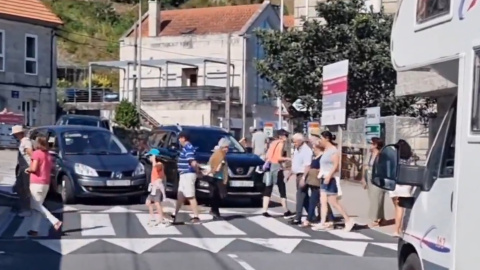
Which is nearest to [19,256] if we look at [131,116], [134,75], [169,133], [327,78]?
[169,133]

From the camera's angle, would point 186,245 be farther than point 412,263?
Yes

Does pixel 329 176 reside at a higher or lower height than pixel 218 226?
higher

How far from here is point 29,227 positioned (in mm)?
15695

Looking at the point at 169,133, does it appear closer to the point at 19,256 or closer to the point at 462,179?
the point at 19,256

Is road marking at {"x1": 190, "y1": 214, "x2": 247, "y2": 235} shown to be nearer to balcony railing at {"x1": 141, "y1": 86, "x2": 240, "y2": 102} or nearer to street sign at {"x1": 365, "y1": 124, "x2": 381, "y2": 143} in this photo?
street sign at {"x1": 365, "y1": 124, "x2": 381, "y2": 143}

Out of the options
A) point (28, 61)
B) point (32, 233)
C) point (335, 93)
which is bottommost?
point (32, 233)

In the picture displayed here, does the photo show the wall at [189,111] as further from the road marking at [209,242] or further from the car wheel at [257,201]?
the road marking at [209,242]

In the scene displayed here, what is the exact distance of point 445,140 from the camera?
23.4 ft

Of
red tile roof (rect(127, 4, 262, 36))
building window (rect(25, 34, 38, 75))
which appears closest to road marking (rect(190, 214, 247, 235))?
building window (rect(25, 34, 38, 75))

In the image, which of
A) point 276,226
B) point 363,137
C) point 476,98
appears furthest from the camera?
point 363,137

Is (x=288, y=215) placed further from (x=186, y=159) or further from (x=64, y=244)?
(x=64, y=244)

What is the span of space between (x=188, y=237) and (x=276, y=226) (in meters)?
2.33

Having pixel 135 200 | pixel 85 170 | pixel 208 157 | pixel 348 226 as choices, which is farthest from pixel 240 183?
pixel 348 226

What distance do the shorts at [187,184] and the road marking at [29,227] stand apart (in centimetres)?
233
